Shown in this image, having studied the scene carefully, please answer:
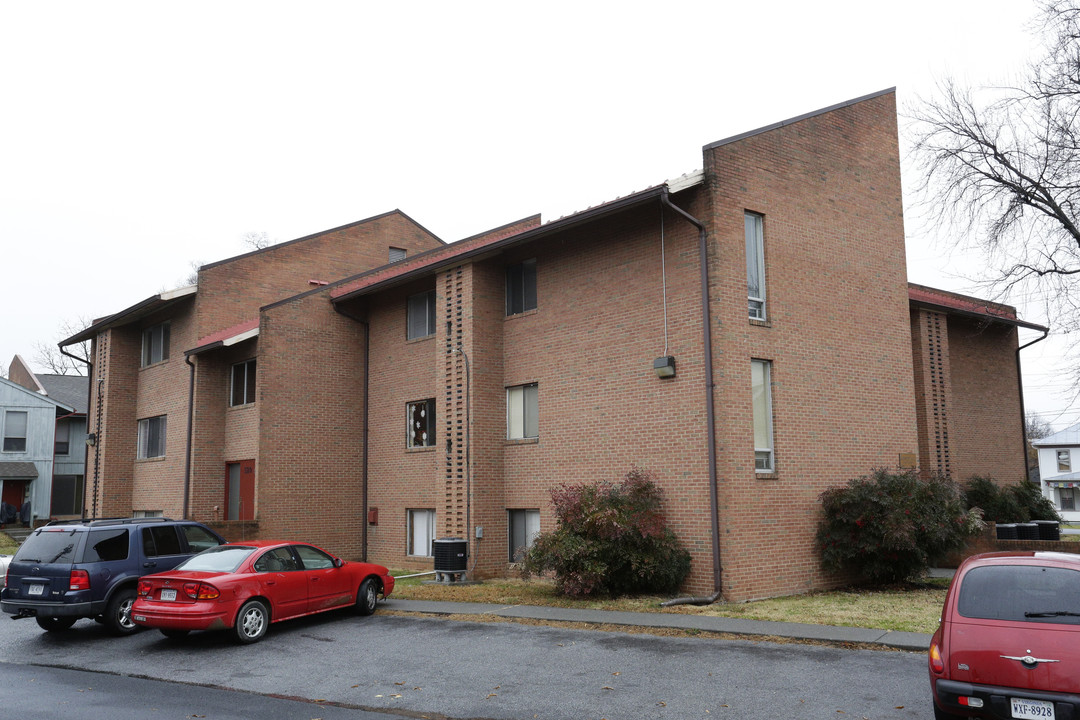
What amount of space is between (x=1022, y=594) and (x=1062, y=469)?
2171 inches

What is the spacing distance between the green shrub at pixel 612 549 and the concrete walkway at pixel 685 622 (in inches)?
31.8

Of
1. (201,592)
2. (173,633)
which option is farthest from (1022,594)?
(173,633)

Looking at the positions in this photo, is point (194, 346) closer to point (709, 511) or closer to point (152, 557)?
point (152, 557)

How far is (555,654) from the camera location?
10.5m

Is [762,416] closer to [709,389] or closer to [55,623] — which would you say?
[709,389]

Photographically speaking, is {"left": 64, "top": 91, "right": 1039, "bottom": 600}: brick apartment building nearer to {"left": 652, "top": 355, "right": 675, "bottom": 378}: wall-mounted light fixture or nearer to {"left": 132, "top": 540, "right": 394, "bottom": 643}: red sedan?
{"left": 652, "top": 355, "right": 675, "bottom": 378}: wall-mounted light fixture

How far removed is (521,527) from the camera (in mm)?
18484

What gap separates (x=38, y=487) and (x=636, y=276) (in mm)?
35396

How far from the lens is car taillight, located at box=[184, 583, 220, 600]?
1134 centimetres

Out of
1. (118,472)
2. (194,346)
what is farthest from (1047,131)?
(118,472)

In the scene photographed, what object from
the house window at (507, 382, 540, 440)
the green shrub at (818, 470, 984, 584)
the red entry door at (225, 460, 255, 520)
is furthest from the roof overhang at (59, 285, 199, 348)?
the green shrub at (818, 470, 984, 584)

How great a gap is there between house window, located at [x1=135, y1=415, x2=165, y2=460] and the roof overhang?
3.27 metres

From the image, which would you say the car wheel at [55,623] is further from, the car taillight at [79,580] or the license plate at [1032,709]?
the license plate at [1032,709]

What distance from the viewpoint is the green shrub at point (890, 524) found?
1493 centimetres
